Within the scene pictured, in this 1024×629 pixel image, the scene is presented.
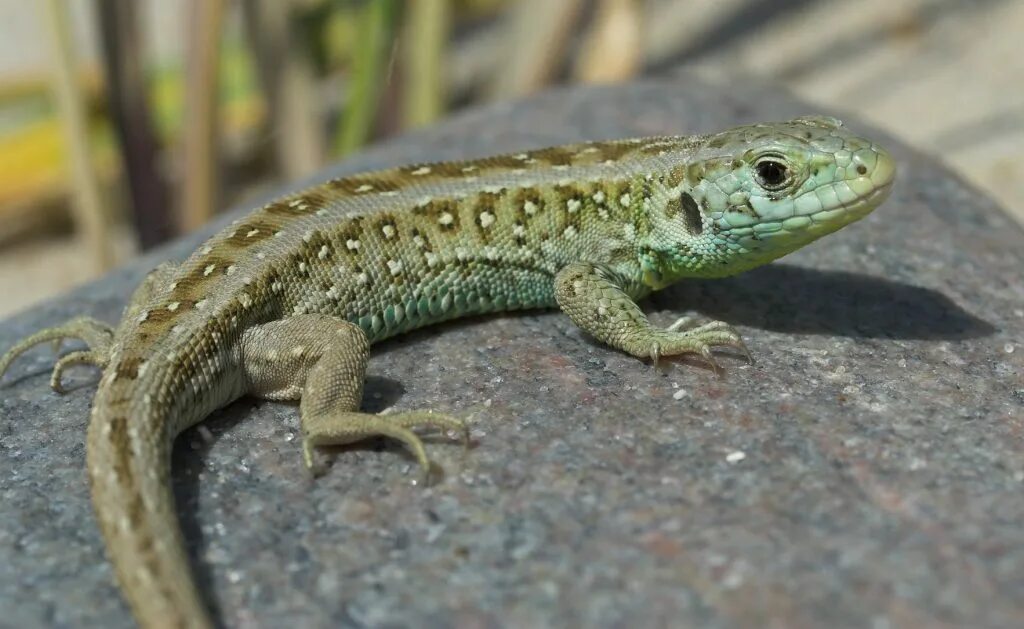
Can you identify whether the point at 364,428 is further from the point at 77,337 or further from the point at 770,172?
the point at 770,172

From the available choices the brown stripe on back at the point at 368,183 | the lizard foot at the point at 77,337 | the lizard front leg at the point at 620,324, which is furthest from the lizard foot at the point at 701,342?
the lizard foot at the point at 77,337

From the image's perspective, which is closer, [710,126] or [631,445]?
[631,445]

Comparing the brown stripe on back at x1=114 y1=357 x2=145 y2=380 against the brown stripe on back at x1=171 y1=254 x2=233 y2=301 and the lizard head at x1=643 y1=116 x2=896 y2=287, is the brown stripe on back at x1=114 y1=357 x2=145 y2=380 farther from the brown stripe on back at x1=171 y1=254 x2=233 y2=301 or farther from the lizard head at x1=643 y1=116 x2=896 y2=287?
the lizard head at x1=643 y1=116 x2=896 y2=287

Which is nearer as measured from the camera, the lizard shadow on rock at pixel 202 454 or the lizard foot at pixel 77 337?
the lizard shadow on rock at pixel 202 454

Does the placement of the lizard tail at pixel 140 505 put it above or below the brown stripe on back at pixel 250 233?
below

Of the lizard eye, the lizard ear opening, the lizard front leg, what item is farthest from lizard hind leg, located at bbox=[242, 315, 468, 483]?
the lizard eye

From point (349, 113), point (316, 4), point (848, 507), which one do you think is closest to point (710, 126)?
point (349, 113)

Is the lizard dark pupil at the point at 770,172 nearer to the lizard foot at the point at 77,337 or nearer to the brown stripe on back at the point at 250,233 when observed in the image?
the brown stripe on back at the point at 250,233

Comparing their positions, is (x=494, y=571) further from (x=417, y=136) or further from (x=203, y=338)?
(x=417, y=136)
